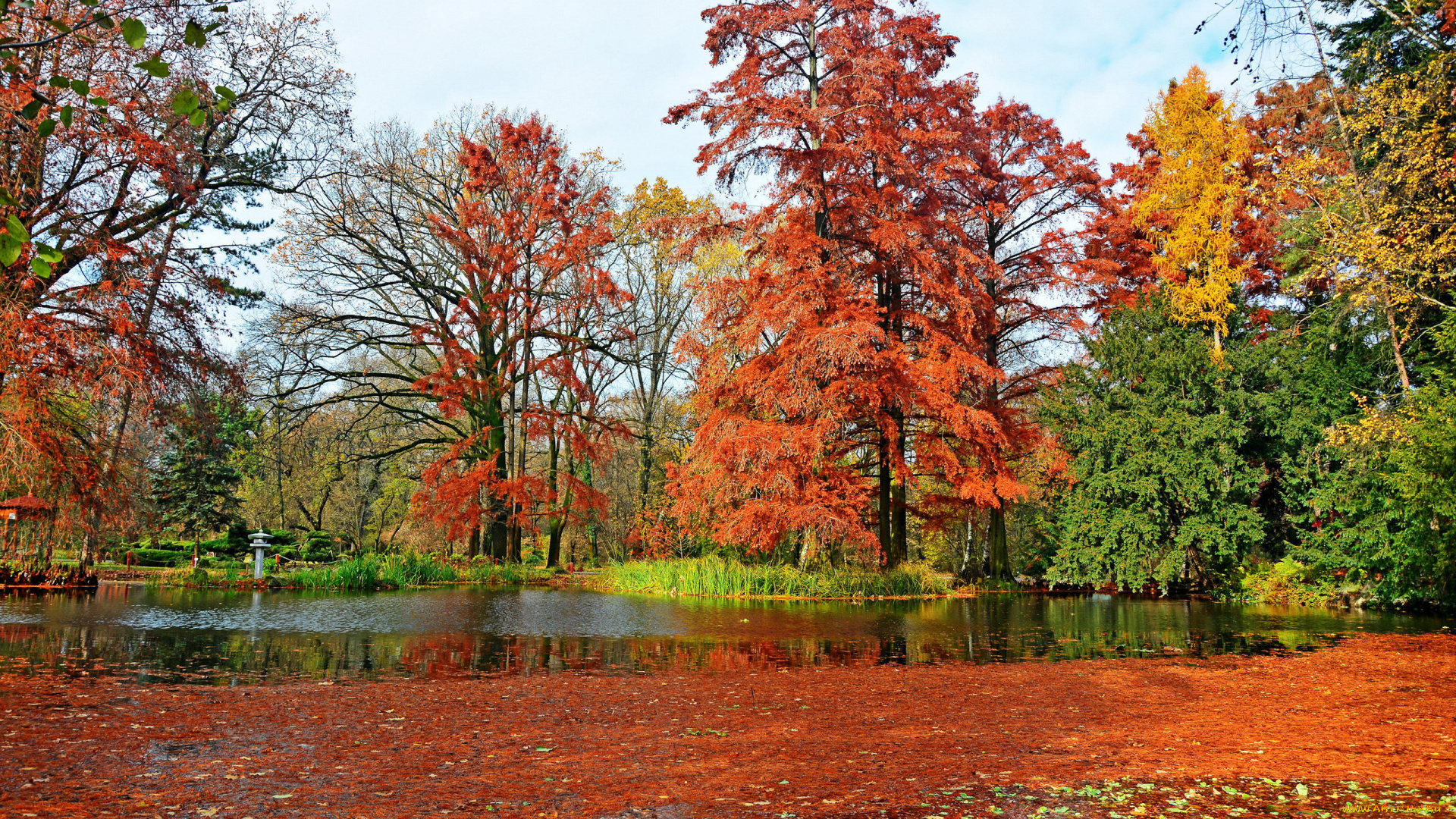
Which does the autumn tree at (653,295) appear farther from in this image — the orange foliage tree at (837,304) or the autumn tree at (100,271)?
the autumn tree at (100,271)

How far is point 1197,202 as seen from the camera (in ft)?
71.2

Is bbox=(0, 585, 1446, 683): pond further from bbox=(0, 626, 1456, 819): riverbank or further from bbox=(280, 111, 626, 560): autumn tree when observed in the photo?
bbox=(280, 111, 626, 560): autumn tree

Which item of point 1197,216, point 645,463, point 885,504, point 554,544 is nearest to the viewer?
point 885,504

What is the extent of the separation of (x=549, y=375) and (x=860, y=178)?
1016cm

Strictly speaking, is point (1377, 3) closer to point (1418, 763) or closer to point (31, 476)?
point (1418, 763)

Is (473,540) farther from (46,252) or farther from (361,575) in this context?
(46,252)

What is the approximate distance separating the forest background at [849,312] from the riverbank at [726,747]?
5.83 metres

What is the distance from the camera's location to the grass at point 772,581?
17688 mm

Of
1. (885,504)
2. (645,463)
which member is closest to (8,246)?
(885,504)

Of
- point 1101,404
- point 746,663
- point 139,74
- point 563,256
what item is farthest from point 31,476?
point 1101,404

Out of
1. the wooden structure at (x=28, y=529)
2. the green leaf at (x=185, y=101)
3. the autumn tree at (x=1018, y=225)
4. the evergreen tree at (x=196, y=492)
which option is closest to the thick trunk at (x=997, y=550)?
the autumn tree at (x=1018, y=225)

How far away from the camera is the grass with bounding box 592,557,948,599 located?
58.0ft

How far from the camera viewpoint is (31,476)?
37.1ft

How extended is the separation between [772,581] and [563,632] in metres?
7.76
